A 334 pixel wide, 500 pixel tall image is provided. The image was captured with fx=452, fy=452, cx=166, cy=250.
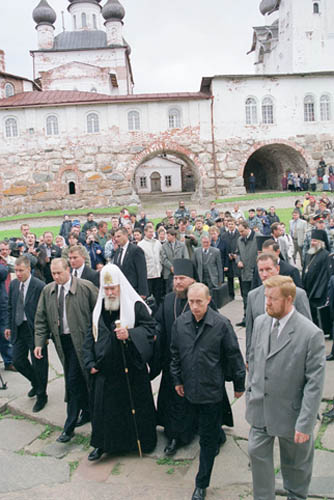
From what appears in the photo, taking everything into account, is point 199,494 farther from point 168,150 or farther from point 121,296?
point 168,150

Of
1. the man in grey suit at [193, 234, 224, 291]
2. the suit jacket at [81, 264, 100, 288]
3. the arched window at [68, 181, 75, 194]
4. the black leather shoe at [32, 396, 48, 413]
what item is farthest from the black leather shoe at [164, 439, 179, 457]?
the arched window at [68, 181, 75, 194]

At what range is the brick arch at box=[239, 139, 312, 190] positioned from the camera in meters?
31.4

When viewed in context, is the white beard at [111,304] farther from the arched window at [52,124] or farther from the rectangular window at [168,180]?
the rectangular window at [168,180]

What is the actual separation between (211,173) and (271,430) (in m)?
28.3

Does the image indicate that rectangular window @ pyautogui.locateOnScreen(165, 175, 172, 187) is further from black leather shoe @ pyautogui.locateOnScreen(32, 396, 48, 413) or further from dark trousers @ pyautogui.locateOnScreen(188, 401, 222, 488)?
dark trousers @ pyautogui.locateOnScreen(188, 401, 222, 488)

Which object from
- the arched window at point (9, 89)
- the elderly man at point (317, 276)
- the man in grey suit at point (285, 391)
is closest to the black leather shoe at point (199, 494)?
the man in grey suit at point (285, 391)

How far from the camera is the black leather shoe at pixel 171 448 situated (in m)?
4.49

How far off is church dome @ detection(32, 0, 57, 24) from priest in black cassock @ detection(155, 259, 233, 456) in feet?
158

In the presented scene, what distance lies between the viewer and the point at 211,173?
1211 inches

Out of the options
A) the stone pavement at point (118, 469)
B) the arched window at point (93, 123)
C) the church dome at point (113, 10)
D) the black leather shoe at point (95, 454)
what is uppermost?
the church dome at point (113, 10)

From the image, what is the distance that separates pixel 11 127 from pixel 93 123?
5.52 m

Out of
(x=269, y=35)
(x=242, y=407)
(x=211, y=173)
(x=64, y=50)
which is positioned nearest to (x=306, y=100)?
(x=211, y=173)

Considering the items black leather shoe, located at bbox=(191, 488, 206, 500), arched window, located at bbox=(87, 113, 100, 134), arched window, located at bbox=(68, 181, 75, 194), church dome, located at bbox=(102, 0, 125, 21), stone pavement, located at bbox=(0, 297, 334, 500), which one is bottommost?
stone pavement, located at bbox=(0, 297, 334, 500)

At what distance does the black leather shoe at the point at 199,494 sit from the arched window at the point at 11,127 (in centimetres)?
3014
